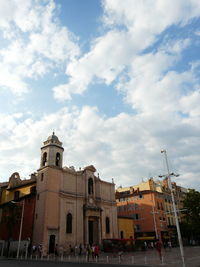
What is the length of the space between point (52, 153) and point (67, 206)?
386 inches

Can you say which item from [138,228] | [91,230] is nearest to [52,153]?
[91,230]

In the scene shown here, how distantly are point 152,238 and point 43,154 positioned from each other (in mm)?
Result: 31604

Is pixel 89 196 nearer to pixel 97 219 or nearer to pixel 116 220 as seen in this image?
pixel 97 219

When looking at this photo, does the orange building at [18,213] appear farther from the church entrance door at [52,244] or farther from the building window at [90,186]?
the building window at [90,186]

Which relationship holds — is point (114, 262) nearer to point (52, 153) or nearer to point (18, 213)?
point (18, 213)

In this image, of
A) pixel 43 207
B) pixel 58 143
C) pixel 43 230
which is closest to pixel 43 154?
pixel 58 143

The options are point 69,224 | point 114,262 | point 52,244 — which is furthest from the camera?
point 69,224

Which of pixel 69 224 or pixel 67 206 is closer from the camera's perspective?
pixel 69 224

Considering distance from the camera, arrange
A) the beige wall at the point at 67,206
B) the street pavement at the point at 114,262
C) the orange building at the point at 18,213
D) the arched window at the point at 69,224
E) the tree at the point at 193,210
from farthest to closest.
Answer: the tree at the point at 193,210
the arched window at the point at 69,224
the beige wall at the point at 67,206
the orange building at the point at 18,213
the street pavement at the point at 114,262

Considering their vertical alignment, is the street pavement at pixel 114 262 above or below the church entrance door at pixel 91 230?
below

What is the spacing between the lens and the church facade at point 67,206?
122 ft

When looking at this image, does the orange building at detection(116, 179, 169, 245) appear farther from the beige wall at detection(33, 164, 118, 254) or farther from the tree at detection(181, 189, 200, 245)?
the beige wall at detection(33, 164, 118, 254)

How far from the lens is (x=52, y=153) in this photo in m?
43.6

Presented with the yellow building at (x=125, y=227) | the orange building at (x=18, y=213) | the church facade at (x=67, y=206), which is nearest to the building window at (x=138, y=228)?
the yellow building at (x=125, y=227)
